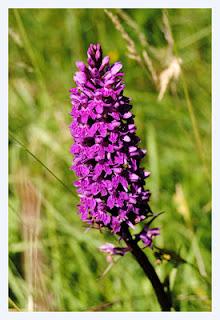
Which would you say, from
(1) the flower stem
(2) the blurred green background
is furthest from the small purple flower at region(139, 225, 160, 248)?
(2) the blurred green background

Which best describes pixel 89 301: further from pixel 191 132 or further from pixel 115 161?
pixel 191 132

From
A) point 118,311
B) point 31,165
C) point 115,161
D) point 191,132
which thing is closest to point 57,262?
point 118,311

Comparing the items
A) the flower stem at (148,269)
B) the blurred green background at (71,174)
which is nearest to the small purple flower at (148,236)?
the flower stem at (148,269)

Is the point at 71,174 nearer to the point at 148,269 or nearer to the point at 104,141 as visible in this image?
the point at 148,269

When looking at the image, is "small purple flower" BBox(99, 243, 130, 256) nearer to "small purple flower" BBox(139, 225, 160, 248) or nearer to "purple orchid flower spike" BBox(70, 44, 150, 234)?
"small purple flower" BBox(139, 225, 160, 248)

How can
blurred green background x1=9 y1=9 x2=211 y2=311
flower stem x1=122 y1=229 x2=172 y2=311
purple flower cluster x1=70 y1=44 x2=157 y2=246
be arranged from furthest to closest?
1. blurred green background x1=9 y1=9 x2=211 y2=311
2. flower stem x1=122 y1=229 x2=172 y2=311
3. purple flower cluster x1=70 y1=44 x2=157 y2=246

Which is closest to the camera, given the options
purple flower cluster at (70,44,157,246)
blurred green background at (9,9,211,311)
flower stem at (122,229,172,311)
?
purple flower cluster at (70,44,157,246)

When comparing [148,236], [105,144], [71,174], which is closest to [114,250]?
[148,236]

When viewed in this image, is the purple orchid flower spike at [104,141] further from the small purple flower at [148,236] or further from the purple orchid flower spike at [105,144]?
the small purple flower at [148,236]
